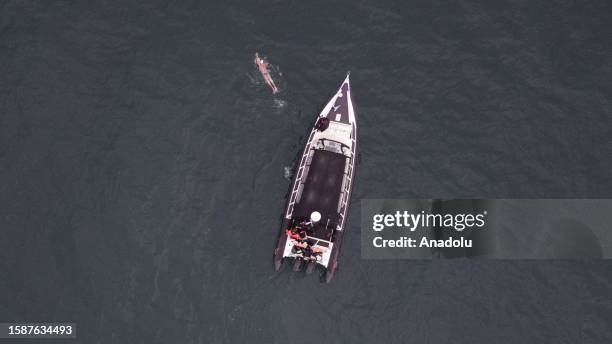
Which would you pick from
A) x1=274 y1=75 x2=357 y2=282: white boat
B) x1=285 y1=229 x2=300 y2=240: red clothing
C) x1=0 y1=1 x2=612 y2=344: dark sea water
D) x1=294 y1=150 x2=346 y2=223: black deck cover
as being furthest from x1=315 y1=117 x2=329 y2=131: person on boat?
x1=285 y1=229 x2=300 y2=240: red clothing

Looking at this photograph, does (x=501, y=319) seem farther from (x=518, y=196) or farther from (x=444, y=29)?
(x=444, y=29)

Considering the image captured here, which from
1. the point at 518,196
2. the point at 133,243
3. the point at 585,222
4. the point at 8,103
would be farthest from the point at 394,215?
the point at 8,103

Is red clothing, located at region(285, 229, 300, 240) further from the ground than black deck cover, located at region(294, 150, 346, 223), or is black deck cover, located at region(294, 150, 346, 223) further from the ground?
black deck cover, located at region(294, 150, 346, 223)

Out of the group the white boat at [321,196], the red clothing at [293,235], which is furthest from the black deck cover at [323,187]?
the red clothing at [293,235]

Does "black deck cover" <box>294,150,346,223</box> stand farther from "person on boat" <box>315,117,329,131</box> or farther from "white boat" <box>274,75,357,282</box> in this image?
"person on boat" <box>315,117,329,131</box>

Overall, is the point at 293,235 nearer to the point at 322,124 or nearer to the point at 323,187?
the point at 323,187

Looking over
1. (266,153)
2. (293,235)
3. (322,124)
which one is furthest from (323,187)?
(266,153)
